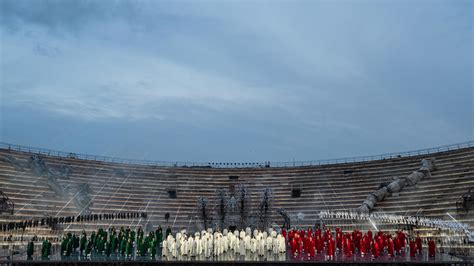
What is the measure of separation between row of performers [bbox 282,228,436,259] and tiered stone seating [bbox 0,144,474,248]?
470 inches

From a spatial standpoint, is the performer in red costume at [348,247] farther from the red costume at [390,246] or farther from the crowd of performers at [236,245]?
the red costume at [390,246]

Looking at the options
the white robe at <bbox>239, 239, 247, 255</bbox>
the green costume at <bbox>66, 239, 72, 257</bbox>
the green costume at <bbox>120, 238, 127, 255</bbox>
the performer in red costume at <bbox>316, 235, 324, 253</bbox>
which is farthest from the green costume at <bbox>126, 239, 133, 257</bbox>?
the performer in red costume at <bbox>316, 235, 324, 253</bbox>

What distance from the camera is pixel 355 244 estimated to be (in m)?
33.2

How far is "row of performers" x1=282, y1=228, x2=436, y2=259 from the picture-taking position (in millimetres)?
31625

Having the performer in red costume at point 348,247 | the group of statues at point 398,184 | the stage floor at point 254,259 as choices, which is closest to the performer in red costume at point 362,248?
the stage floor at point 254,259

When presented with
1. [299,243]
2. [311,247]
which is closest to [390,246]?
[311,247]

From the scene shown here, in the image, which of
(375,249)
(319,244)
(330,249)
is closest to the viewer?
(330,249)

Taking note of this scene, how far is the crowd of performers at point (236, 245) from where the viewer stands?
3184cm

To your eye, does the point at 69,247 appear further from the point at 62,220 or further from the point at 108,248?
the point at 62,220

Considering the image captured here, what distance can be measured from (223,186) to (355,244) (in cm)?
3305

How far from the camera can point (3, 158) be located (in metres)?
54.9

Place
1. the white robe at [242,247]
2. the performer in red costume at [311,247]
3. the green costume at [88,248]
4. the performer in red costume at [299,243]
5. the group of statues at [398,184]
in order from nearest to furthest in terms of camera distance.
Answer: the performer in red costume at [311,247], the green costume at [88,248], the performer in red costume at [299,243], the white robe at [242,247], the group of statues at [398,184]

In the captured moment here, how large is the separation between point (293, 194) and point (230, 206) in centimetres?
795

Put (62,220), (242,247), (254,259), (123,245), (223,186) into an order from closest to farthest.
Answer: (254,259), (123,245), (242,247), (62,220), (223,186)
